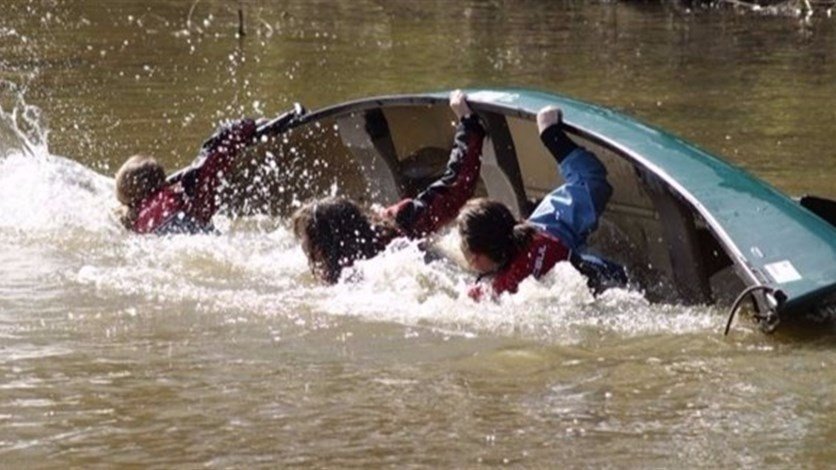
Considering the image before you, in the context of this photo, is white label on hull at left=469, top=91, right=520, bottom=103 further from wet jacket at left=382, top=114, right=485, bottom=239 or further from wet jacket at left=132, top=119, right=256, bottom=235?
wet jacket at left=132, top=119, right=256, bottom=235

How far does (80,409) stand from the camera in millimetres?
6410

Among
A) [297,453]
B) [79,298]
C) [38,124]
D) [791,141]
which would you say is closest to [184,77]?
[38,124]

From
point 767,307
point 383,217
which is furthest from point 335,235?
point 767,307

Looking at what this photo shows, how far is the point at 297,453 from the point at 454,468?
54 cm

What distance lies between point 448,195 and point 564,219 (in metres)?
0.86

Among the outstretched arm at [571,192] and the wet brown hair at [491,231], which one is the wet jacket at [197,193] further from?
the wet brown hair at [491,231]

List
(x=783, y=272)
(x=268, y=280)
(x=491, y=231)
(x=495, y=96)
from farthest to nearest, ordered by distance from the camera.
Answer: (x=268, y=280)
(x=495, y=96)
(x=491, y=231)
(x=783, y=272)

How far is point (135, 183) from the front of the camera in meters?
9.80

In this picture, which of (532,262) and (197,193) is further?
(197,193)

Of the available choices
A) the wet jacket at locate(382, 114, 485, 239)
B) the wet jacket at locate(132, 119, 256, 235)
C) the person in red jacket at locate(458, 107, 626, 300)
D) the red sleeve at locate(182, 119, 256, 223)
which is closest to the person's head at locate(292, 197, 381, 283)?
the wet jacket at locate(382, 114, 485, 239)

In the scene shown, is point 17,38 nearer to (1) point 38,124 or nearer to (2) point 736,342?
(1) point 38,124

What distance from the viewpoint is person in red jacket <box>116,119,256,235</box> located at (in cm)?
971

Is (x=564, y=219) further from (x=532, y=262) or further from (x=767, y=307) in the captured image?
(x=767, y=307)

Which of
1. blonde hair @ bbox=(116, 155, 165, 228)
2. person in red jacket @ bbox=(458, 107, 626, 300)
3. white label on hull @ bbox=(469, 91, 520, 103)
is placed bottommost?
person in red jacket @ bbox=(458, 107, 626, 300)
